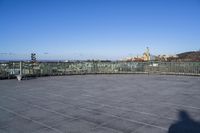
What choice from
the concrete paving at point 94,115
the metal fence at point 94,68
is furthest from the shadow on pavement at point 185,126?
the metal fence at point 94,68

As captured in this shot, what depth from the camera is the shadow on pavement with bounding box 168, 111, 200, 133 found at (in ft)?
11.3

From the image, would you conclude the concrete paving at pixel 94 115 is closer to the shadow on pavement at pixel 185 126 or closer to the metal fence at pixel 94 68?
the shadow on pavement at pixel 185 126

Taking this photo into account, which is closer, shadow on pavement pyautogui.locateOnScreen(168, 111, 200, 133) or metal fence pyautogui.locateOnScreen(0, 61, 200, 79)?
shadow on pavement pyautogui.locateOnScreen(168, 111, 200, 133)

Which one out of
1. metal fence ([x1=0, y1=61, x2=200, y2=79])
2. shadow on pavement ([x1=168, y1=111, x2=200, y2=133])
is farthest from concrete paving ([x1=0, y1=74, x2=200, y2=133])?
metal fence ([x1=0, y1=61, x2=200, y2=79])

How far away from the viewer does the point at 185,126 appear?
12.0 feet

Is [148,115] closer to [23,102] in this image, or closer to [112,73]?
[23,102]

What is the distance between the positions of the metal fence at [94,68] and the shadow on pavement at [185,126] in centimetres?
1111

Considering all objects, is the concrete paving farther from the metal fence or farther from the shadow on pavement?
the metal fence

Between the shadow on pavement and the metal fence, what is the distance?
11110 mm

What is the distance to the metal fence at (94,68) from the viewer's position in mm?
13297

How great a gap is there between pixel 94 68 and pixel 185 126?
535 inches

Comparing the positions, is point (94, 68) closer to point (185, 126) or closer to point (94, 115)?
point (94, 115)

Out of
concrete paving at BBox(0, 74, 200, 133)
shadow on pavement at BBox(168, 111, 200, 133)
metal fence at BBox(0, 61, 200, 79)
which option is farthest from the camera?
metal fence at BBox(0, 61, 200, 79)

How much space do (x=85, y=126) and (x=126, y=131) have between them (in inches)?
29.2
